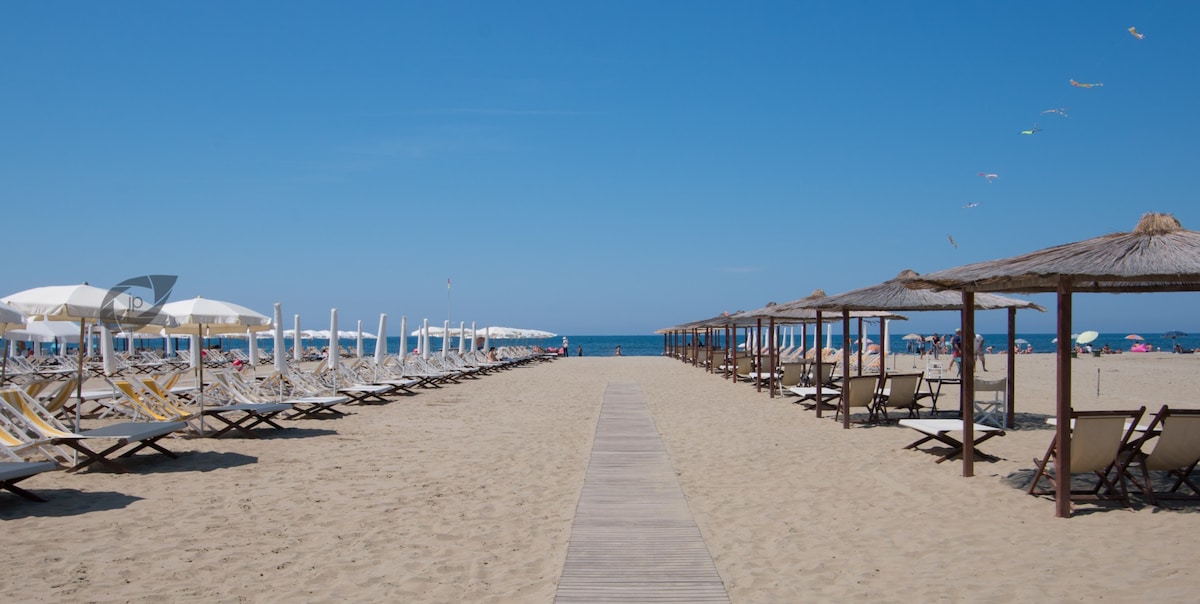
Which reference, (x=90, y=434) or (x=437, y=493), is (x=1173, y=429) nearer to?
(x=437, y=493)

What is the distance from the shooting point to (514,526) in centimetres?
578

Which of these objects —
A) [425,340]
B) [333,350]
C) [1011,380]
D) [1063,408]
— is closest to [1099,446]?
[1063,408]

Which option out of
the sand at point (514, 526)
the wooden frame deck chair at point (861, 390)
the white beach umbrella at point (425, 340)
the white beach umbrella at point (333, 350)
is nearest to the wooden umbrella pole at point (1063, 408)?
the sand at point (514, 526)

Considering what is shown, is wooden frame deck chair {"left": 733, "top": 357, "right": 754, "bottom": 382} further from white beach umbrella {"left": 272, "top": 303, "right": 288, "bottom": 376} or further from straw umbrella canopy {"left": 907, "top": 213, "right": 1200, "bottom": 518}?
straw umbrella canopy {"left": 907, "top": 213, "right": 1200, "bottom": 518}

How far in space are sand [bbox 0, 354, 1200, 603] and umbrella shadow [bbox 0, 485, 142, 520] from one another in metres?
0.02

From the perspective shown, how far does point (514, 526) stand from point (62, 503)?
3610 mm

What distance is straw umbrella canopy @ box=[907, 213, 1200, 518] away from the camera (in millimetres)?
5770

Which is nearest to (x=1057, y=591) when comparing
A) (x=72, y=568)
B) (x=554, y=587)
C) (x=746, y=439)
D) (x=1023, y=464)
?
(x=554, y=587)

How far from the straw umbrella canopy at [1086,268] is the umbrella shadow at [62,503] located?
22.8ft

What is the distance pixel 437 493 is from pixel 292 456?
2814 millimetres

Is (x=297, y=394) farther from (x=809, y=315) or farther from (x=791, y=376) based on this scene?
(x=809, y=315)

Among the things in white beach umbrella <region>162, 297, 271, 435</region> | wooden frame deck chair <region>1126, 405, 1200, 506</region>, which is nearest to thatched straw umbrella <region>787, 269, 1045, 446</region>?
wooden frame deck chair <region>1126, 405, 1200, 506</region>

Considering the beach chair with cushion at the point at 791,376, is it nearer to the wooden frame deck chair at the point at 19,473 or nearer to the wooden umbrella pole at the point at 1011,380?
the wooden umbrella pole at the point at 1011,380

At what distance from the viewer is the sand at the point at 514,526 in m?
4.40
